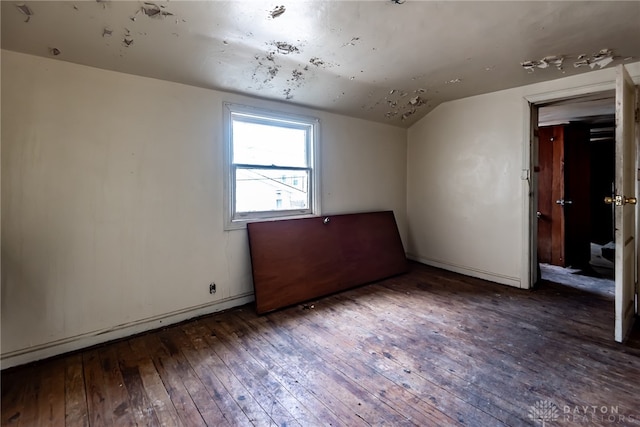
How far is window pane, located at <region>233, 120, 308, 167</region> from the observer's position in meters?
3.05

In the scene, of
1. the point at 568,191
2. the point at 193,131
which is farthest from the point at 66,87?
the point at 568,191

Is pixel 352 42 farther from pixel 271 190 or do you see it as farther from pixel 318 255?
pixel 318 255

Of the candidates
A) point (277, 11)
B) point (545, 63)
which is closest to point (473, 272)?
point (545, 63)

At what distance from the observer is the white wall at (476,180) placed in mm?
3410

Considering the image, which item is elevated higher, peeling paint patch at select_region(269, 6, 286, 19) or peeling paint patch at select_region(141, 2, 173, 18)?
peeling paint patch at select_region(269, 6, 286, 19)

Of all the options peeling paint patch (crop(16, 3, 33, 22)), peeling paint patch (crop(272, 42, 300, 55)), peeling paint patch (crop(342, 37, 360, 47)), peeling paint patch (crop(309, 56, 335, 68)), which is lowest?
peeling paint patch (crop(16, 3, 33, 22))

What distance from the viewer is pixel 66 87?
213cm

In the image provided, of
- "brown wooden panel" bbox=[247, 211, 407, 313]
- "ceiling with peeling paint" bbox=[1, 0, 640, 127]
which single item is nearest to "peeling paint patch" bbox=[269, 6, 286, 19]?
"ceiling with peeling paint" bbox=[1, 0, 640, 127]

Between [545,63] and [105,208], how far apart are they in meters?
3.93

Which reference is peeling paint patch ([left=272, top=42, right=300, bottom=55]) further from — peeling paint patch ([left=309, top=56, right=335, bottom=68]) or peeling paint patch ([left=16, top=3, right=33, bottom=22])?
peeling paint patch ([left=16, top=3, right=33, bottom=22])

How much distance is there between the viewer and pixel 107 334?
92.3 inches

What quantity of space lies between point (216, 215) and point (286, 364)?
1.51 m

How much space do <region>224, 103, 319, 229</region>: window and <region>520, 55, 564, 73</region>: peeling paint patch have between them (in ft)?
6.97

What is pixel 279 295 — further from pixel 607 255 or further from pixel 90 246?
pixel 607 255
